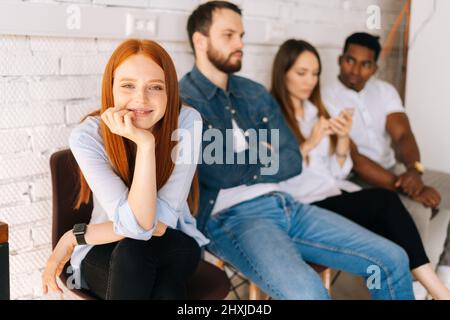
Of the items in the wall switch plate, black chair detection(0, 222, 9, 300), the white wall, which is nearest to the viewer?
black chair detection(0, 222, 9, 300)

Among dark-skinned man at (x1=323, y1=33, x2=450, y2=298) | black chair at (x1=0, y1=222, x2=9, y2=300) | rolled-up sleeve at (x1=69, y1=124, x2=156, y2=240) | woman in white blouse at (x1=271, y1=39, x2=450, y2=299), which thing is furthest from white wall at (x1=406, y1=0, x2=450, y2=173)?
black chair at (x1=0, y1=222, x2=9, y2=300)

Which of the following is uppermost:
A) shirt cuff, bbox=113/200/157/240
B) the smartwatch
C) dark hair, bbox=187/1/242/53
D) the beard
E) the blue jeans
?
dark hair, bbox=187/1/242/53

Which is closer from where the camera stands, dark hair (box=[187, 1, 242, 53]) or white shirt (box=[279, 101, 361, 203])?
dark hair (box=[187, 1, 242, 53])

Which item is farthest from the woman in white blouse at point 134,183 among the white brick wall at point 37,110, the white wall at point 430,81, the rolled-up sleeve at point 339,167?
the white wall at point 430,81

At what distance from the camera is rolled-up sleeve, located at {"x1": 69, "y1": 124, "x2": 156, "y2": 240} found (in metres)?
1.00

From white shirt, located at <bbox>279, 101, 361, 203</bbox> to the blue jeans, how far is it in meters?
0.11

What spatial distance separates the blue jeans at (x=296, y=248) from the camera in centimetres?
126

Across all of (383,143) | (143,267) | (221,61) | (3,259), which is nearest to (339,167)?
(383,143)

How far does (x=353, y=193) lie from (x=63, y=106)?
0.86 metres

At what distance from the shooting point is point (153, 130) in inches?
41.9

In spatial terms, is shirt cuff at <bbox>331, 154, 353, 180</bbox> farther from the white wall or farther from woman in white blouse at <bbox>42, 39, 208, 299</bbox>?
woman in white blouse at <bbox>42, 39, 208, 299</bbox>

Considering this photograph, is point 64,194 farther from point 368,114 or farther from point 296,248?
point 368,114

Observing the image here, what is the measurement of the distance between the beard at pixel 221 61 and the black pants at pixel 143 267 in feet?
1.47

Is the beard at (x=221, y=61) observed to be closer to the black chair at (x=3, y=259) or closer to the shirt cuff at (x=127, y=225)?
the shirt cuff at (x=127, y=225)
